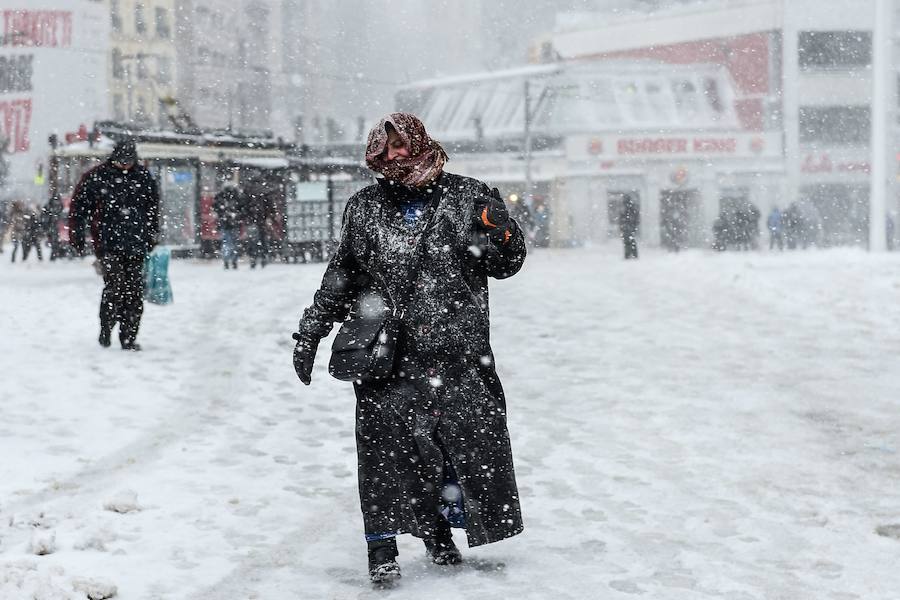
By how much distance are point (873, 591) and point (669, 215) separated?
157 ft

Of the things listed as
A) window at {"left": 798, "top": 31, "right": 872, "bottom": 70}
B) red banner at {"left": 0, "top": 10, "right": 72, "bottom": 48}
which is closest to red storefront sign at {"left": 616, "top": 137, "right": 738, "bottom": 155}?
window at {"left": 798, "top": 31, "right": 872, "bottom": 70}

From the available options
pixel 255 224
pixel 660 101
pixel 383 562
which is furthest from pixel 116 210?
pixel 660 101

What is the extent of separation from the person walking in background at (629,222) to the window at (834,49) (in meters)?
24.6

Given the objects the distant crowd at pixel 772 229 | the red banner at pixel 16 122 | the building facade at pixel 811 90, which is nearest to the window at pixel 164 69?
the red banner at pixel 16 122

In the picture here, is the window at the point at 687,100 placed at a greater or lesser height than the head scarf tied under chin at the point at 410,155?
greater

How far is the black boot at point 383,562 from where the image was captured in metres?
4.11

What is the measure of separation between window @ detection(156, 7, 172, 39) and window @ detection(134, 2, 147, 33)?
45.6 inches

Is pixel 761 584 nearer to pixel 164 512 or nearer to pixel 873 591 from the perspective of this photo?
pixel 873 591

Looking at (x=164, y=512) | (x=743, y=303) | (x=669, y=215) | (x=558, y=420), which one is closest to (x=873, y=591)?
(x=164, y=512)

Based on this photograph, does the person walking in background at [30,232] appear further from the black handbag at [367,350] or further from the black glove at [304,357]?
the black handbag at [367,350]

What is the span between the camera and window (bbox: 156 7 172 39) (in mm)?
74688

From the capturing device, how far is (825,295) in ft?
53.5

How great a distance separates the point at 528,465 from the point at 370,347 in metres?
2.31

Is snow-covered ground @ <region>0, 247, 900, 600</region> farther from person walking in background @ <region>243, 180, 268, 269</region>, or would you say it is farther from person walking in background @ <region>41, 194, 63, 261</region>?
person walking in background @ <region>41, 194, 63, 261</region>
